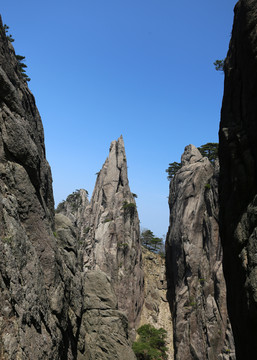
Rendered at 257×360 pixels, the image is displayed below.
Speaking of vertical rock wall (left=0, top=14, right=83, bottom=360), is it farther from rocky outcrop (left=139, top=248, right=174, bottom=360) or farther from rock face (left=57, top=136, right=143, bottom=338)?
rocky outcrop (left=139, top=248, right=174, bottom=360)

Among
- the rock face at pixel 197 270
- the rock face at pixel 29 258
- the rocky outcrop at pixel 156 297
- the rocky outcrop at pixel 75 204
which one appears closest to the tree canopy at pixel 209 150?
the rock face at pixel 197 270

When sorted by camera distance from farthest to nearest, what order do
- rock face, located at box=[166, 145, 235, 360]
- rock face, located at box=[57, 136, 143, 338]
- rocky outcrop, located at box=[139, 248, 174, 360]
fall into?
rock face, located at box=[57, 136, 143, 338] → rocky outcrop, located at box=[139, 248, 174, 360] → rock face, located at box=[166, 145, 235, 360]

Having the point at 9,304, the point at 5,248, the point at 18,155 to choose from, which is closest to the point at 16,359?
the point at 9,304

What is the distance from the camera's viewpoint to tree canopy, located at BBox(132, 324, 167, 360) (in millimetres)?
48406

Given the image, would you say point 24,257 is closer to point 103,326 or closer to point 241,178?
point 241,178

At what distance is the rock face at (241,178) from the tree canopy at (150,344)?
117ft

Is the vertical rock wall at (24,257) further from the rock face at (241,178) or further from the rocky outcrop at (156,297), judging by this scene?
the rocky outcrop at (156,297)

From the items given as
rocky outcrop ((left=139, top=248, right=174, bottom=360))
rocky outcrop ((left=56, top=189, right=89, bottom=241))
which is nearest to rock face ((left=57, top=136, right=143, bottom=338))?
rocky outcrop ((left=139, top=248, right=174, bottom=360))

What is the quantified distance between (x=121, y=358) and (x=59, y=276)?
13083 millimetres

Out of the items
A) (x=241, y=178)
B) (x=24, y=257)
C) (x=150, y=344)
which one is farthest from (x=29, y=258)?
(x=150, y=344)

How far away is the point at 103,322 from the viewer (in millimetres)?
29078

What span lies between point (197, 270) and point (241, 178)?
39757 millimetres

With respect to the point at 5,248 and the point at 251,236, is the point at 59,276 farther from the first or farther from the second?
the point at 251,236

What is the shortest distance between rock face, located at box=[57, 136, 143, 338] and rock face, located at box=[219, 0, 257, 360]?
42.4 m
